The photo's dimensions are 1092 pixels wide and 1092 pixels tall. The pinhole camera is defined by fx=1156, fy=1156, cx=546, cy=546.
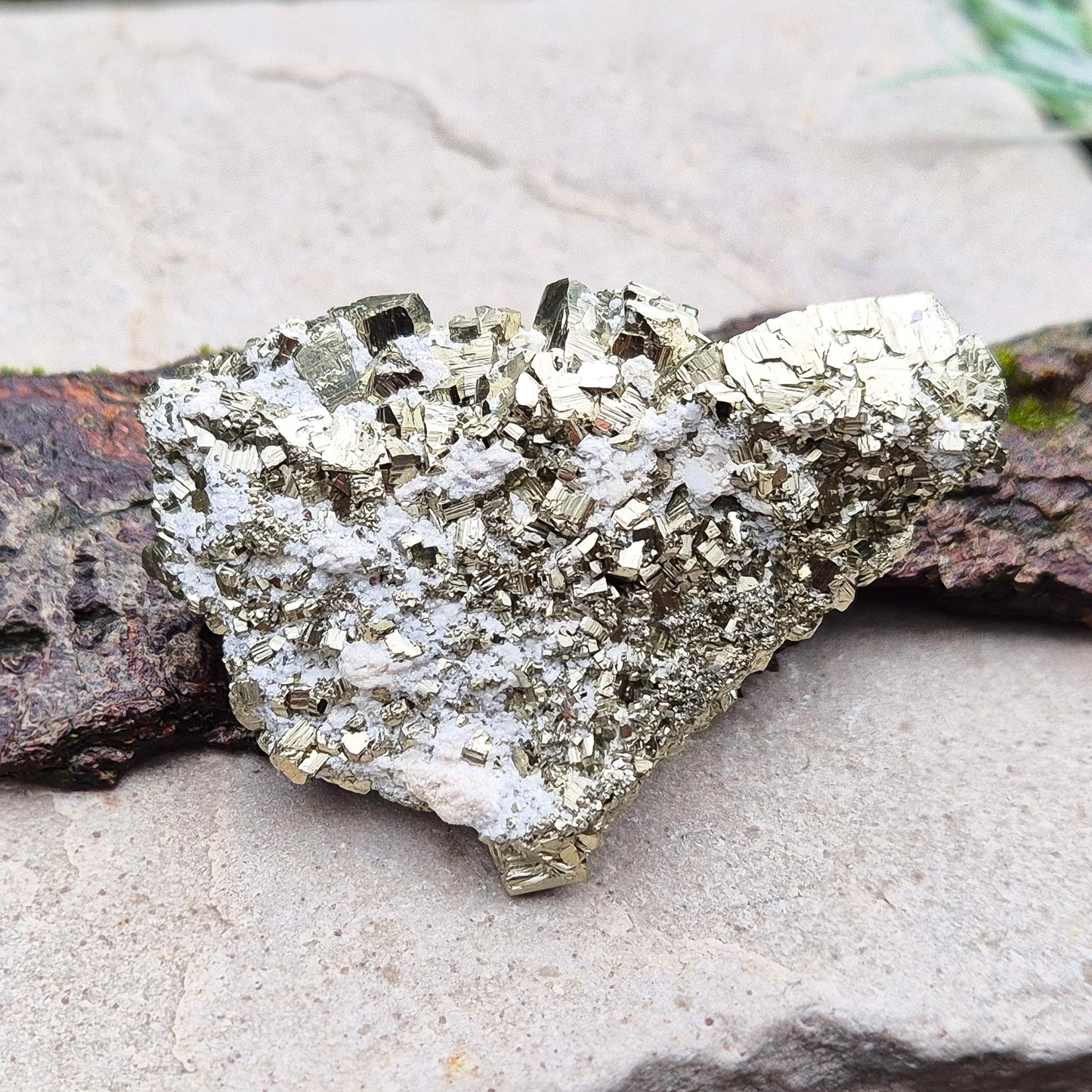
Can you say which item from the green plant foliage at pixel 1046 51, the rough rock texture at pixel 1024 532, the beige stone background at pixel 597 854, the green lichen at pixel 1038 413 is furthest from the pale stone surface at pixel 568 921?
the green plant foliage at pixel 1046 51

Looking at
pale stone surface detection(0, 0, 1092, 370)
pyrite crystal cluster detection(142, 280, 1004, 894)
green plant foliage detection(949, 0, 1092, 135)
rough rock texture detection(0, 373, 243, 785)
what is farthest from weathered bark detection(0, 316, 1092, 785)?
green plant foliage detection(949, 0, 1092, 135)

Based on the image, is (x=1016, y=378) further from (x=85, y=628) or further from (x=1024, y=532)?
(x=85, y=628)

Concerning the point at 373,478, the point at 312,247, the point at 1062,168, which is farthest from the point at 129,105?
the point at 1062,168

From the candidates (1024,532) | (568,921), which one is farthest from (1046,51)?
(568,921)

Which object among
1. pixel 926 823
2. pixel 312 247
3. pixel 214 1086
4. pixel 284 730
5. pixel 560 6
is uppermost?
pixel 560 6

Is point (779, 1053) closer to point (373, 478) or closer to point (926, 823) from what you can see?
point (926, 823)

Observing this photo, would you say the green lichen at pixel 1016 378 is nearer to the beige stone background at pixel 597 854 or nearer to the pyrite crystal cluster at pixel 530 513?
the beige stone background at pixel 597 854
